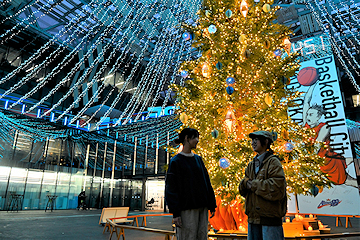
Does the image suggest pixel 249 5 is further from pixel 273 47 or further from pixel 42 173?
pixel 42 173

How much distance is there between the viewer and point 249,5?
575cm

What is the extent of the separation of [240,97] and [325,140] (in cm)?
703

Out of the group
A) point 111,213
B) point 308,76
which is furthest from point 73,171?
point 308,76

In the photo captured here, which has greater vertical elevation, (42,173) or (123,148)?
(123,148)

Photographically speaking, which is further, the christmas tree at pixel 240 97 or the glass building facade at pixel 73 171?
the glass building facade at pixel 73 171

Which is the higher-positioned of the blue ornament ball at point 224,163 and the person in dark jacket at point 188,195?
the blue ornament ball at point 224,163

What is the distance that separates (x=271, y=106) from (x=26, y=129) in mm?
9376

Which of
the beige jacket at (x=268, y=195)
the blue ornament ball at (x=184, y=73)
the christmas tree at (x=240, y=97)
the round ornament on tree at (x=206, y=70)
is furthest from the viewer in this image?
the blue ornament ball at (x=184, y=73)

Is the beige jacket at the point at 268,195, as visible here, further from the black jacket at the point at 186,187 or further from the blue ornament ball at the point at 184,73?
the blue ornament ball at the point at 184,73

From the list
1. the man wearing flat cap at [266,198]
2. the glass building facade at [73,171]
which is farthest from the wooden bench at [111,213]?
the man wearing flat cap at [266,198]

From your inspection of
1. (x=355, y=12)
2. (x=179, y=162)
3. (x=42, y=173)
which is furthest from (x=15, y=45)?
(x=355, y=12)

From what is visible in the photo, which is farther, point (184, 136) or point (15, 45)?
point (15, 45)

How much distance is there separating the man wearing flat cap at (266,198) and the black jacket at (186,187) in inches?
13.3

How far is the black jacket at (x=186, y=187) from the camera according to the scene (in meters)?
2.00
